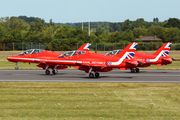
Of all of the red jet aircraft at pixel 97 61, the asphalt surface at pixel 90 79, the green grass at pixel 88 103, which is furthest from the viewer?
the red jet aircraft at pixel 97 61

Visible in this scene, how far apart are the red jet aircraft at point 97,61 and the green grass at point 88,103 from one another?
7447 millimetres

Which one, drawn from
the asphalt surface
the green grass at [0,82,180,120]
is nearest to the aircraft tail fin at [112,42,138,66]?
the asphalt surface

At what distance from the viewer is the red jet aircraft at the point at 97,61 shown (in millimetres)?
25766

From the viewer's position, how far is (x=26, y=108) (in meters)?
12.8

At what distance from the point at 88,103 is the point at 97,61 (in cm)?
1218

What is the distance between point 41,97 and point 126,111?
16.9ft

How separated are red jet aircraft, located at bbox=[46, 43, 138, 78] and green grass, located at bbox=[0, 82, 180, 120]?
7447mm

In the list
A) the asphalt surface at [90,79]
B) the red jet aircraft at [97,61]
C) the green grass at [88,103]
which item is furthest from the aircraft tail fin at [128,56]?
the green grass at [88,103]

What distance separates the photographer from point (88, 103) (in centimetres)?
1388

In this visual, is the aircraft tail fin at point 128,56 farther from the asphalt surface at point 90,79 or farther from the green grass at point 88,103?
the green grass at point 88,103

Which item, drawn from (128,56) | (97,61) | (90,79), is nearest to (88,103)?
(90,79)

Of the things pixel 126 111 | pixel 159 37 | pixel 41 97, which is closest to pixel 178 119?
pixel 126 111

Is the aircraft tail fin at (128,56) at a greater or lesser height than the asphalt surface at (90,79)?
greater

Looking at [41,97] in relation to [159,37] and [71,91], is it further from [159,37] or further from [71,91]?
[159,37]
